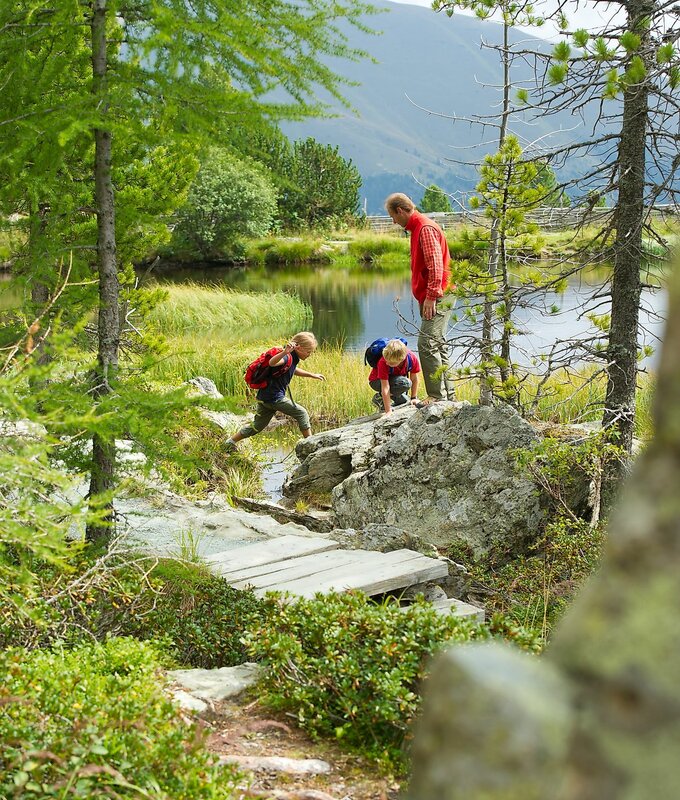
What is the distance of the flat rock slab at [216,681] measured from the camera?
354cm

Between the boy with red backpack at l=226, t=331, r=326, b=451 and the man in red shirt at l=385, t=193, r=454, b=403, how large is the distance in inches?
53.6

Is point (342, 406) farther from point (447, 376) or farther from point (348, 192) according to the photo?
point (348, 192)

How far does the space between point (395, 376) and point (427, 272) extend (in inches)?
61.8

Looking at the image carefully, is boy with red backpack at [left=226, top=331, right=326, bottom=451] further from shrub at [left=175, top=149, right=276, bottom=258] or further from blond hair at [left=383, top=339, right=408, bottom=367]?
shrub at [left=175, top=149, right=276, bottom=258]

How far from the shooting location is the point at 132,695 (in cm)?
291

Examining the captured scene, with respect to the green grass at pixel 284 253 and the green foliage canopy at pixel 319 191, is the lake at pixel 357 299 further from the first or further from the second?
the green foliage canopy at pixel 319 191

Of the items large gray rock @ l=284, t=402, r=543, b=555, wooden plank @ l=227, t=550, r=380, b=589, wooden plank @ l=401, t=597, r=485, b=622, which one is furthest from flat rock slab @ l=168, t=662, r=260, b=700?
large gray rock @ l=284, t=402, r=543, b=555

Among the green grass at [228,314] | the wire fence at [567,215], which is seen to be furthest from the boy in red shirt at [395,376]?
the green grass at [228,314]

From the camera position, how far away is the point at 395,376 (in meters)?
9.84

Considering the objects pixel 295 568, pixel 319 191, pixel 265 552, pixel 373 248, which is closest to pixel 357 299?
pixel 373 248

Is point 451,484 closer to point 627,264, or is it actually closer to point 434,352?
point 434,352

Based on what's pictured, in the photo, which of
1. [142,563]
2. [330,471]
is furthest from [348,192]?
[142,563]

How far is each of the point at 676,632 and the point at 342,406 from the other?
472 inches

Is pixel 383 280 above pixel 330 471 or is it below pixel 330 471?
below
